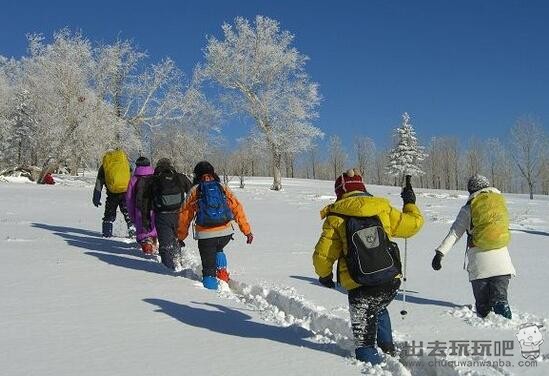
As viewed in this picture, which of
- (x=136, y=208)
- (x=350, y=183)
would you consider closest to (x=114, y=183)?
(x=136, y=208)

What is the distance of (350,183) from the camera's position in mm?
4242

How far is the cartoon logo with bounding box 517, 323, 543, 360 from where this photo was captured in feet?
13.3

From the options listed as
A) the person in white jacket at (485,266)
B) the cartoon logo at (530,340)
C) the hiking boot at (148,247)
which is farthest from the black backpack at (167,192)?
the cartoon logo at (530,340)

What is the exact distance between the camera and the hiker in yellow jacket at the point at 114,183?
1020 cm

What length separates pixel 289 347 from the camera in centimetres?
434

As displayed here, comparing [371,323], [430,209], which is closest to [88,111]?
[430,209]

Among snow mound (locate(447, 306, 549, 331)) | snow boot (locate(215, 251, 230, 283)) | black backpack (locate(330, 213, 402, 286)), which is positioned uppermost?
black backpack (locate(330, 213, 402, 286))

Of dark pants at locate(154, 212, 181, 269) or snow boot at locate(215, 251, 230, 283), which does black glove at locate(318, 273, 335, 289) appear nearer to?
snow boot at locate(215, 251, 230, 283)

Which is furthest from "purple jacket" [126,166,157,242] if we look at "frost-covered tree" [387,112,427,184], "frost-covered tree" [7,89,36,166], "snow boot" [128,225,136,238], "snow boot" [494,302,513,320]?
"frost-covered tree" [387,112,427,184]

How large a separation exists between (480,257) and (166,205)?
A: 449 centimetres

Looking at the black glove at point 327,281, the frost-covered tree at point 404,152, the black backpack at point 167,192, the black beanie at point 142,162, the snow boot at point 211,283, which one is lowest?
the snow boot at point 211,283

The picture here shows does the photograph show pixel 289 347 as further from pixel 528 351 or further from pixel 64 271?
pixel 64 271

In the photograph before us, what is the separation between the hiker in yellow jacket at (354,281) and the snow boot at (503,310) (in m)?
1.65

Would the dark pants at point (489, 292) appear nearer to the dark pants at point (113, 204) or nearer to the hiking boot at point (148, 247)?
the hiking boot at point (148, 247)
